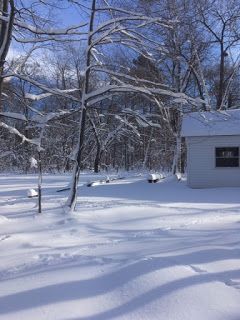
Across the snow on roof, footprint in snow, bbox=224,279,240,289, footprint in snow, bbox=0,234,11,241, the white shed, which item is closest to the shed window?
the white shed

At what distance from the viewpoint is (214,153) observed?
22.6 m

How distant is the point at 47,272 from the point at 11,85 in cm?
896

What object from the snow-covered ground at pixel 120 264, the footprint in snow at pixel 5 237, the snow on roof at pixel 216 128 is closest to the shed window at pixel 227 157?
the snow on roof at pixel 216 128

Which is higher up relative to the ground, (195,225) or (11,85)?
(11,85)

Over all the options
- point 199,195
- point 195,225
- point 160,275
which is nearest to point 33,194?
point 199,195

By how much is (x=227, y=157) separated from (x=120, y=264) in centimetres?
1621

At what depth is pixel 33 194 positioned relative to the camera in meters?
17.1

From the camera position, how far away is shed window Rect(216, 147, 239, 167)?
73.1 ft

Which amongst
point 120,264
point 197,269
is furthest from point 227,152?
point 197,269

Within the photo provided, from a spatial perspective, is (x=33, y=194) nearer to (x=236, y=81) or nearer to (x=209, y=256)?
(x=209, y=256)

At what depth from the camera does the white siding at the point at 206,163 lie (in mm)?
22344

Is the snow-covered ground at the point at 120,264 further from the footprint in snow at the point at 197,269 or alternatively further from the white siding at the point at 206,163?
the white siding at the point at 206,163

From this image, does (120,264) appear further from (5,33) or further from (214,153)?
(214,153)

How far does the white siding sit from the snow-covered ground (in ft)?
28.3
